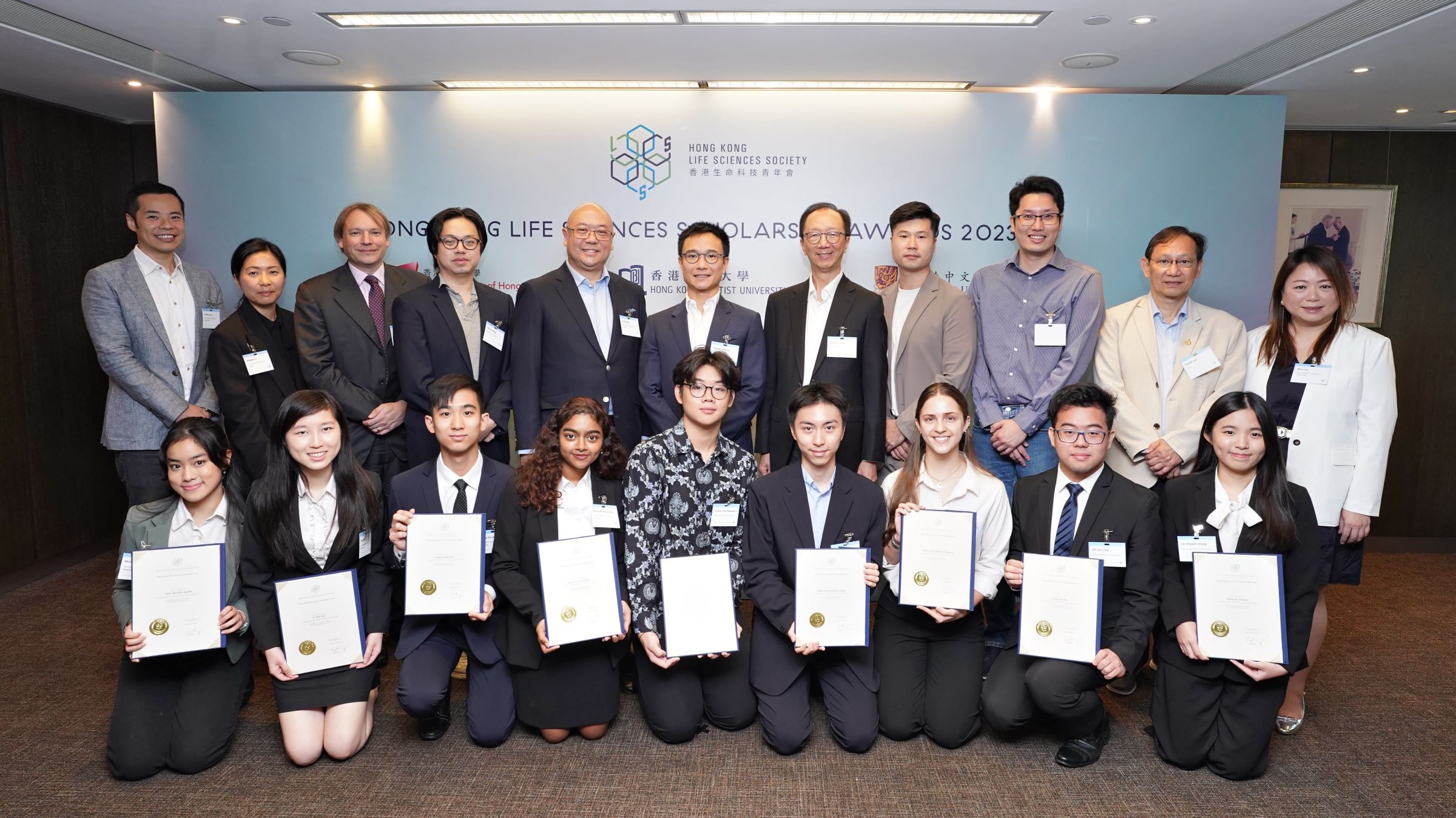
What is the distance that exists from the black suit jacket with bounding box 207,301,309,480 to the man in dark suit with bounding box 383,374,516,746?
130 centimetres

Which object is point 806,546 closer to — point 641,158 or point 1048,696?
point 1048,696

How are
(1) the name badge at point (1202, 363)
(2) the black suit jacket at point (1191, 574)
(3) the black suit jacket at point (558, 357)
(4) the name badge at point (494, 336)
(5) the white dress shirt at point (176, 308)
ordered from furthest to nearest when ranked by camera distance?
1. (5) the white dress shirt at point (176, 308)
2. (4) the name badge at point (494, 336)
3. (3) the black suit jacket at point (558, 357)
4. (1) the name badge at point (1202, 363)
5. (2) the black suit jacket at point (1191, 574)

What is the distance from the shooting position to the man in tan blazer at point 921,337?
13.2 feet

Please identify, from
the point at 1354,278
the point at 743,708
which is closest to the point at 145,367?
the point at 743,708

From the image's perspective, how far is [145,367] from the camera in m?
4.35

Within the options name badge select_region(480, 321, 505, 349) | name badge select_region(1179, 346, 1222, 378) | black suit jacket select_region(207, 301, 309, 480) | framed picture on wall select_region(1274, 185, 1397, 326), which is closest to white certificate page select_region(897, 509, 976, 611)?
name badge select_region(1179, 346, 1222, 378)

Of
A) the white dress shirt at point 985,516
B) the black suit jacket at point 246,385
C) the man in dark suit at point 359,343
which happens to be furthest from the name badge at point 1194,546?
the black suit jacket at point 246,385

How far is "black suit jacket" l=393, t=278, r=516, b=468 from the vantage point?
13.4ft

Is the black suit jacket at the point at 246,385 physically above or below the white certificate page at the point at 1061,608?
above

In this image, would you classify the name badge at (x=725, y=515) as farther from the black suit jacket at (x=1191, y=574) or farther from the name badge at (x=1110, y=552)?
the black suit jacket at (x=1191, y=574)

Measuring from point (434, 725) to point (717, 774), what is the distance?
3.66 ft

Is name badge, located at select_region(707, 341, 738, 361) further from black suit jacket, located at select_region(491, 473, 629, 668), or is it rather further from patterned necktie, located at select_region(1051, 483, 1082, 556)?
patterned necktie, located at select_region(1051, 483, 1082, 556)

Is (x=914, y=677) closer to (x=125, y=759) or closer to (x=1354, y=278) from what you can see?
(x=125, y=759)

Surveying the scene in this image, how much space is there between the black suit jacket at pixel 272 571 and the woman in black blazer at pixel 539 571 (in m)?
0.48
